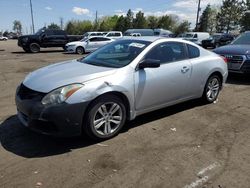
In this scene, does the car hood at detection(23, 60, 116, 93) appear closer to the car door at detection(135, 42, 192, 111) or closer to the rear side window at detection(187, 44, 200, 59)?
the car door at detection(135, 42, 192, 111)

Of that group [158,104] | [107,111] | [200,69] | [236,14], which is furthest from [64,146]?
[236,14]

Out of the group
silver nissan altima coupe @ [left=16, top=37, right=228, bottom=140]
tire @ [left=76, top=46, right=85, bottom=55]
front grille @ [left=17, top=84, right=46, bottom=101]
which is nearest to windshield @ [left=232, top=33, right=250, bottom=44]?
silver nissan altima coupe @ [left=16, top=37, right=228, bottom=140]

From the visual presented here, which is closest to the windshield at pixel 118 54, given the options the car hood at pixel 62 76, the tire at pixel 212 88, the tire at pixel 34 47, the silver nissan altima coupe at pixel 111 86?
the silver nissan altima coupe at pixel 111 86

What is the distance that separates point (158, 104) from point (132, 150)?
4.24ft

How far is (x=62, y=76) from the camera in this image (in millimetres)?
4438

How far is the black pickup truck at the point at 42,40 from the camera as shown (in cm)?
2306

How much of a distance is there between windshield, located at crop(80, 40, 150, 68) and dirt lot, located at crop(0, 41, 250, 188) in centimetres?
115

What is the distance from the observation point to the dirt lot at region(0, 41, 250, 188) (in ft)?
11.4

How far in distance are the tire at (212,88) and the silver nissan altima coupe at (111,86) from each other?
0.65 ft

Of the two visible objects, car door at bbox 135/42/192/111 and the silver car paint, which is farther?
car door at bbox 135/42/192/111

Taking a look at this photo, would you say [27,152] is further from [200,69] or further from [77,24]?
[77,24]

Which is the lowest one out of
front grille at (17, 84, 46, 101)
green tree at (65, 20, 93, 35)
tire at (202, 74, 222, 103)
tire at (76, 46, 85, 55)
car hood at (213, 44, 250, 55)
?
green tree at (65, 20, 93, 35)

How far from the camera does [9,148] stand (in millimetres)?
4242

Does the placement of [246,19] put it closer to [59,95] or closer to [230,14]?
[230,14]
